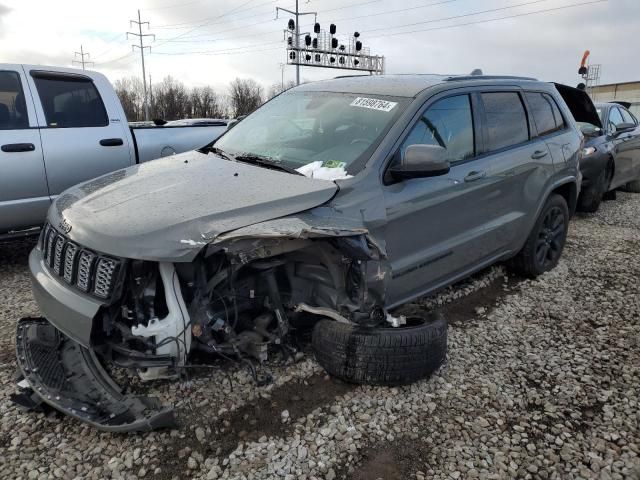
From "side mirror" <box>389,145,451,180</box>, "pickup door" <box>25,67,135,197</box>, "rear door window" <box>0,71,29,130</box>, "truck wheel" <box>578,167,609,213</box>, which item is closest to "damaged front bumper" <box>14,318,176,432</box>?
"side mirror" <box>389,145,451,180</box>

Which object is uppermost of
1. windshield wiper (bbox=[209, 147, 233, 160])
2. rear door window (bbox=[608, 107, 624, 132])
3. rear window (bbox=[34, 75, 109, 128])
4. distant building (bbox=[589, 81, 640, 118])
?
distant building (bbox=[589, 81, 640, 118])

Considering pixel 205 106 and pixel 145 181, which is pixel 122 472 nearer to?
pixel 145 181

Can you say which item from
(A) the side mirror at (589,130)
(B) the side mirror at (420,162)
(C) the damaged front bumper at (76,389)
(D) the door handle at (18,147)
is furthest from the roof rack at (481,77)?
(D) the door handle at (18,147)

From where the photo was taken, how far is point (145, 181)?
10.3 ft

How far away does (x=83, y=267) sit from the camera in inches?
101

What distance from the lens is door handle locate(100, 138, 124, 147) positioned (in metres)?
5.22

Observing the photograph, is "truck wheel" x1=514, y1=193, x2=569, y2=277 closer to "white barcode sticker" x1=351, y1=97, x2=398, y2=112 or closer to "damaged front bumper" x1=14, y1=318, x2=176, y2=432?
"white barcode sticker" x1=351, y1=97, x2=398, y2=112

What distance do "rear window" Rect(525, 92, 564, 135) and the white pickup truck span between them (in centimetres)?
405

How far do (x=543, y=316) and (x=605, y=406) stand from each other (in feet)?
4.11

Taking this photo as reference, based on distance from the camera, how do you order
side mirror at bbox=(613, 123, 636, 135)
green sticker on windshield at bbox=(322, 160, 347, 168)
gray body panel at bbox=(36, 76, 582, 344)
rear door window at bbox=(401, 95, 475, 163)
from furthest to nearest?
side mirror at bbox=(613, 123, 636, 135)
rear door window at bbox=(401, 95, 475, 163)
green sticker on windshield at bbox=(322, 160, 347, 168)
gray body panel at bbox=(36, 76, 582, 344)

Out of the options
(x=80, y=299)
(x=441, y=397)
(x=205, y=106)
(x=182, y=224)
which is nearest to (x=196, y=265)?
(x=182, y=224)

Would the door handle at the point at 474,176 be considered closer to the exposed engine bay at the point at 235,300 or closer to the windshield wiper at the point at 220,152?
the exposed engine bay at the point at 235,300

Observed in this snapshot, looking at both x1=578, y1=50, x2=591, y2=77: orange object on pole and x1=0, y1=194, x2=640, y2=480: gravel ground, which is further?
x1=578, y1=50, x2=591, y2=77: orange object on pole

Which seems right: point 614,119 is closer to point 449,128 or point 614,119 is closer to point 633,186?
point 633,186
